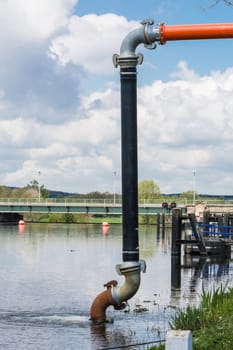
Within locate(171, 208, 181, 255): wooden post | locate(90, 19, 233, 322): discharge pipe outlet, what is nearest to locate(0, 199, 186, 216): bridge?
locate(171, 208, 181, 255): wooden post

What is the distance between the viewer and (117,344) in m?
14.5

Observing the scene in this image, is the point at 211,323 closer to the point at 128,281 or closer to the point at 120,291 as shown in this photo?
the point at 128,281

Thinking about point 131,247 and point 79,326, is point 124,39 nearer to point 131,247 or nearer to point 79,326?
point 131,247

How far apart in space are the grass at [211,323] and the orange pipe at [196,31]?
476 centimetres

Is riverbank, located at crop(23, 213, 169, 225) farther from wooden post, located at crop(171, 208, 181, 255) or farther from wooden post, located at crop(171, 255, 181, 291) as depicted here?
wooden post, located at crop(171, 255, 181, 291)

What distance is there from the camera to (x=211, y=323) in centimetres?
1124

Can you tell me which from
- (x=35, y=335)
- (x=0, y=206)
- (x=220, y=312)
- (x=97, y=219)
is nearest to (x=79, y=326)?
(x=35, y=335)

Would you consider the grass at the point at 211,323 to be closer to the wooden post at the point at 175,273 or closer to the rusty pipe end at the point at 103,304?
the rusty pipe end at the point at 103,304

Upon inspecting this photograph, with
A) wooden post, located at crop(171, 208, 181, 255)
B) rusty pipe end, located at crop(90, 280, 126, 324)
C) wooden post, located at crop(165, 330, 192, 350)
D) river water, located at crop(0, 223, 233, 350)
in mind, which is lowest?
river water, located at crop(0, 223, 233, 350)

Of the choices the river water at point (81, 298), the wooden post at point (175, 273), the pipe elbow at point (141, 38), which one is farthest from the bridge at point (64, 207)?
the pipe elbow at point (141, 38)

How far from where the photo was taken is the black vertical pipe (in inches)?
587

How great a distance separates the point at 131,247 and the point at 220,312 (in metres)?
3.43

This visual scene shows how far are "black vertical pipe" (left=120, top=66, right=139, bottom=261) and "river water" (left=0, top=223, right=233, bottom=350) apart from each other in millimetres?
1974

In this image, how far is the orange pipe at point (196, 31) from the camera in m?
13.5
